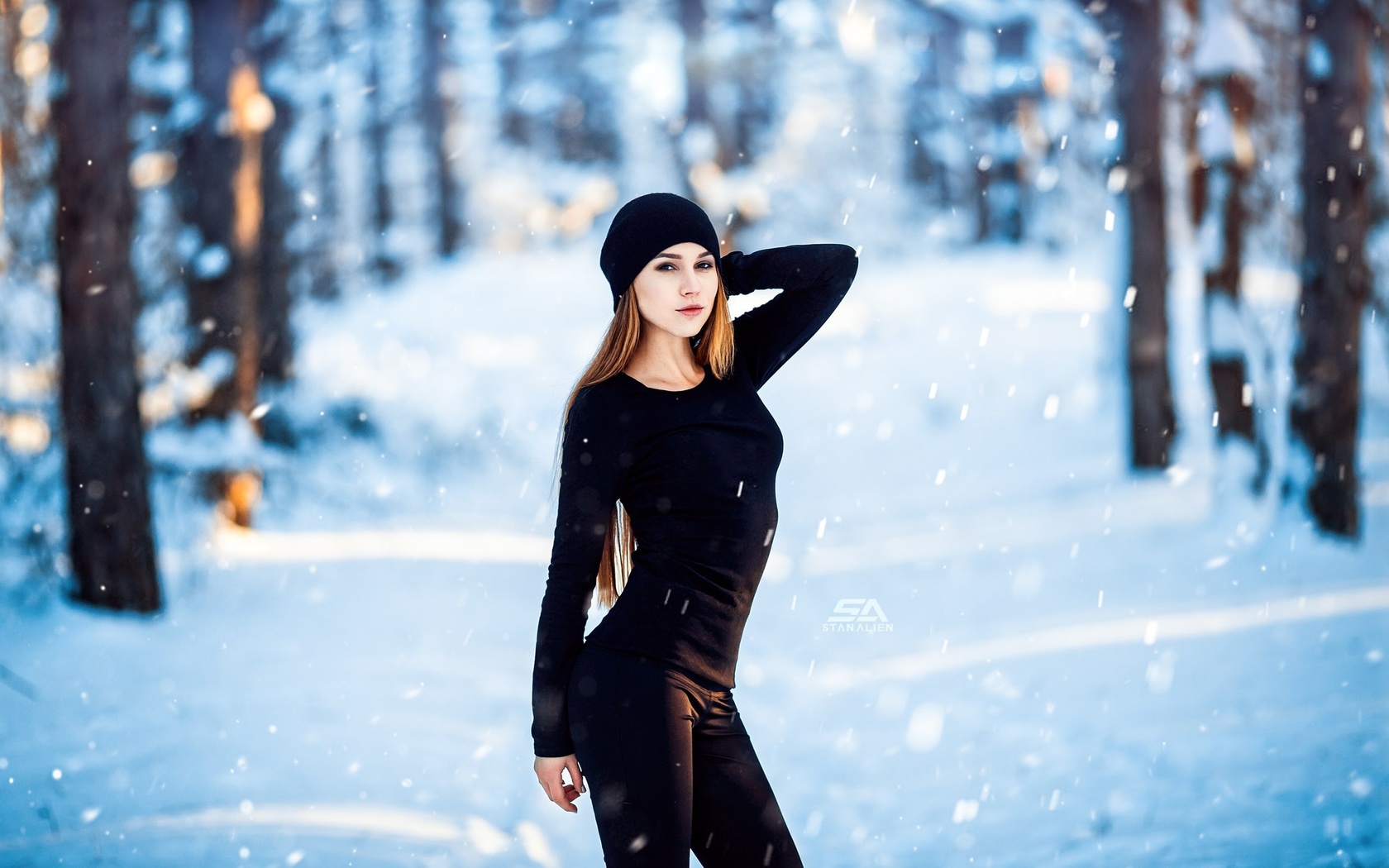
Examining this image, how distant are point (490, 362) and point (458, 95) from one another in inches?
206

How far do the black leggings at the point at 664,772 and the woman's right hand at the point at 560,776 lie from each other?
0.10 ft

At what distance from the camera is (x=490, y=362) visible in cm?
1374

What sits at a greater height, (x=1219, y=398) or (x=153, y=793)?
(x=1219, y=398)

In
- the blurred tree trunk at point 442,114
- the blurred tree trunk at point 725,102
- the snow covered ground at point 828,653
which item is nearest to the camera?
the snow covered ground at point 828,653

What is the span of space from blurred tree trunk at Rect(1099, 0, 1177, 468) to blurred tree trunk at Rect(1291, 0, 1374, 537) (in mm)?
1885

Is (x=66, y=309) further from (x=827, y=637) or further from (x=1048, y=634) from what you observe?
(x=1048, y=634)

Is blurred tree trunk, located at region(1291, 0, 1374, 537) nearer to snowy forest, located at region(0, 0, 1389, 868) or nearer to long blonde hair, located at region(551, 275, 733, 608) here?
snowy forest, located at region(0, 0, 1389, 868)

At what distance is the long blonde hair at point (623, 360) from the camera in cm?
229

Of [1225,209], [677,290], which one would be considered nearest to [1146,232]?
[1225,209]

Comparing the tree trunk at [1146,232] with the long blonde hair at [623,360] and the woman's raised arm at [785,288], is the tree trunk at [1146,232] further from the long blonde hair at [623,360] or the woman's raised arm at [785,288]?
the long blonde hair at [623,360]

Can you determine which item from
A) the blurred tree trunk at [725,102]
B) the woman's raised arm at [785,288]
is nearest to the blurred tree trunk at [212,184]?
the blurred tree trunk at [725,102]

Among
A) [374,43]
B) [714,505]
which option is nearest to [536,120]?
[374,43]

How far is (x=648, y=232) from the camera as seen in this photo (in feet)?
7.55

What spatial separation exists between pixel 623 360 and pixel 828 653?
4885 mm
